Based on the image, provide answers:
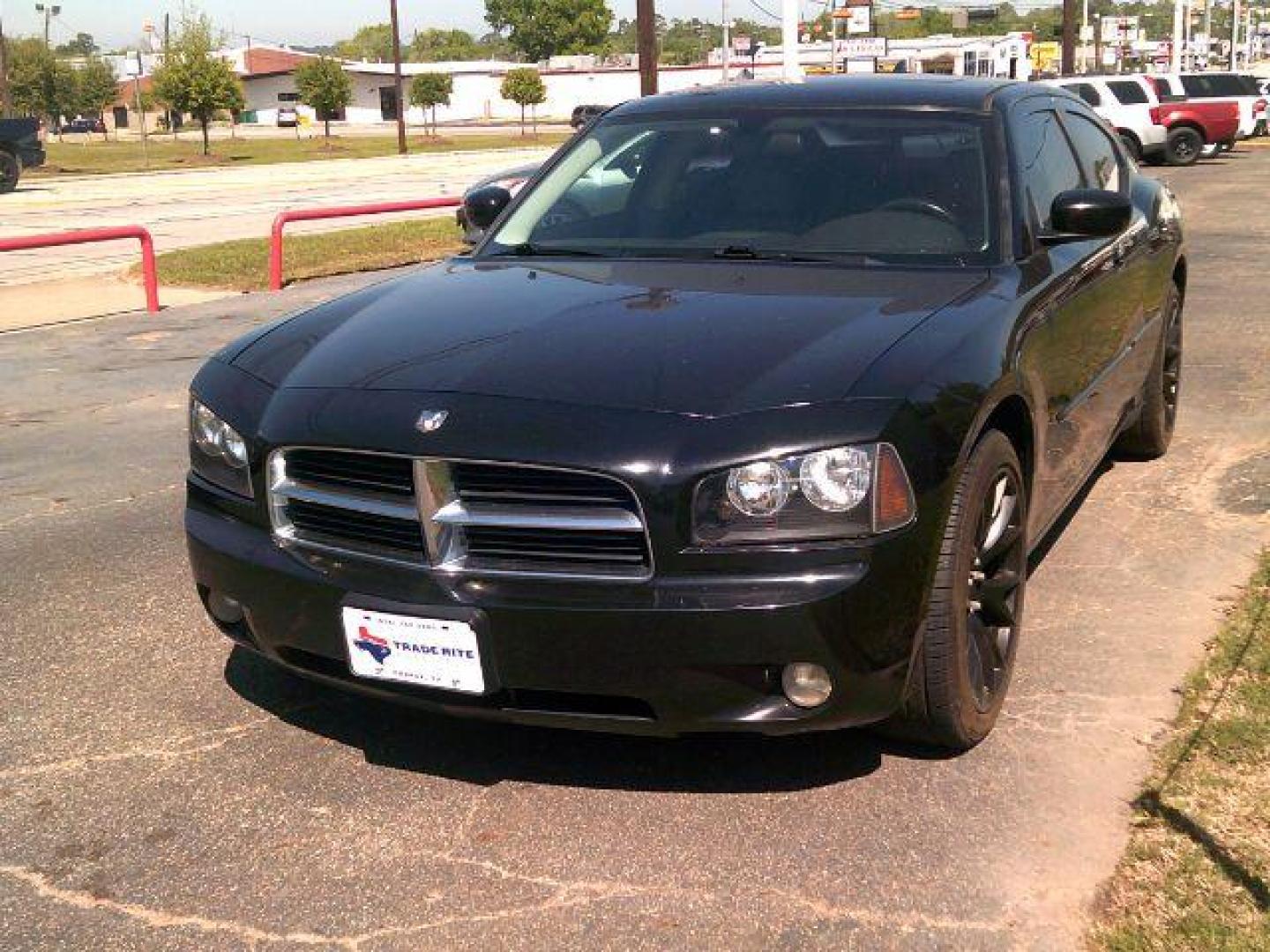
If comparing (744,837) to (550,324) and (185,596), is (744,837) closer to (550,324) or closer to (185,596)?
(550,324)

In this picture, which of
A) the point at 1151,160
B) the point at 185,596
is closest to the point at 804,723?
the point at 185,596

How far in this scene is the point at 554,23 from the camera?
145625 mm

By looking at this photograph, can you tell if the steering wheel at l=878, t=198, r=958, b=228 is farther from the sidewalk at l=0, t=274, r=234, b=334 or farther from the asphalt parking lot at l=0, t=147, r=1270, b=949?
the sidewalk at l=0, t=274, r=234, b=334

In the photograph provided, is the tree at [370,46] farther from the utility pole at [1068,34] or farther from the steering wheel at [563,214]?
the steering wheel at [563,214]

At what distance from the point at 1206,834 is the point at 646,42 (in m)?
19.5

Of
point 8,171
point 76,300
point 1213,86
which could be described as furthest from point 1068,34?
point 76,300

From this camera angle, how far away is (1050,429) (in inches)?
159

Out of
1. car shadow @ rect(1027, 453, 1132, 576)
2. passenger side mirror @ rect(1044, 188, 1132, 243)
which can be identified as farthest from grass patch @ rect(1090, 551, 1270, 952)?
passenger side mirror @ rect(1044, 188, 1132, 243)

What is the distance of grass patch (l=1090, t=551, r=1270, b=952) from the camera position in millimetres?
2766

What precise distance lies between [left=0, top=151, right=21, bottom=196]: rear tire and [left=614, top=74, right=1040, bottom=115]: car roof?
30247 mm

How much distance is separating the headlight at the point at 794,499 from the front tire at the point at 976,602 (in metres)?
0.33

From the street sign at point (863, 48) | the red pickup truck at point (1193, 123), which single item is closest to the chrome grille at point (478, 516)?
the red pickup truck at point (1193, 123)

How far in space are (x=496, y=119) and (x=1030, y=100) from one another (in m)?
105

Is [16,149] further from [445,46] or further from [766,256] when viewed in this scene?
[445,46]
